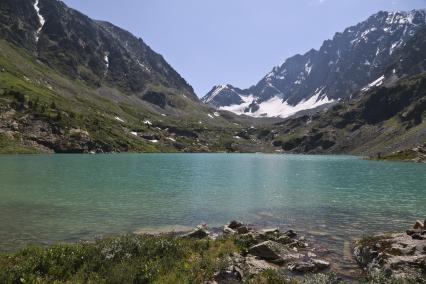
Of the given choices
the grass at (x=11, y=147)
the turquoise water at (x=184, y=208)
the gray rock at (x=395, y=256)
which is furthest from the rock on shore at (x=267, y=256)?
the grass at (x=11, y=147)

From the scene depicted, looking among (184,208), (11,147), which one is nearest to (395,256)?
(184,208)

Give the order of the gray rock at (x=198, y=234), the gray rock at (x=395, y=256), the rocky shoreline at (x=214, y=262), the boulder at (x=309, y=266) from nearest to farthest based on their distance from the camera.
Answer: the rocky shoreline at (x=214, y=262) → the gray rock at (x=395, y=256) → the boulder at (x=309, y=266) → the gray rock at (x=198, y=234)

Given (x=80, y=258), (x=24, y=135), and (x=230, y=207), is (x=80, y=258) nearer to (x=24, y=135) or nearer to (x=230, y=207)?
(x=230, y=207)

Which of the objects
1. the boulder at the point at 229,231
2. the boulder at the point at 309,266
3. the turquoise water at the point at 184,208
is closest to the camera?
the boulder at the point at 309,266

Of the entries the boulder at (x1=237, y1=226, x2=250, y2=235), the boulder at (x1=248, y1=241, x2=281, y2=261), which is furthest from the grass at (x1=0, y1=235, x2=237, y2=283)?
the boulder at (x1=237, y1=226, x2=250, y2=235)

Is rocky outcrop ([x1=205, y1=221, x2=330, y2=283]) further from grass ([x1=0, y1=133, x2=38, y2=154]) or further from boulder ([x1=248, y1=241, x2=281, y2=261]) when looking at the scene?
grass ([x1=0, y1=133, x2=38, y2=154])

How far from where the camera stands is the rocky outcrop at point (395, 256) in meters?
21.2

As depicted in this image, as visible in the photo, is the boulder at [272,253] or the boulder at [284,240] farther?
the boulder at [284,240]

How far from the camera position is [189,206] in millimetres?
50750

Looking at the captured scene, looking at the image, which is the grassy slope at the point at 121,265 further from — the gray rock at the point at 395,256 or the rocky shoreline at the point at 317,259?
the gray rock at the point at 395,256

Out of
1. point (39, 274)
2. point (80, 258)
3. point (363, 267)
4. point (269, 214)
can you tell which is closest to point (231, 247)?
point (363, 267)

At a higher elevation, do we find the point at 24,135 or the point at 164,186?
the point at 24,135

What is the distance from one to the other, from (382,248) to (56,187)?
176ft

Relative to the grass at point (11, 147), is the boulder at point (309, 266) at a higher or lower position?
lower
